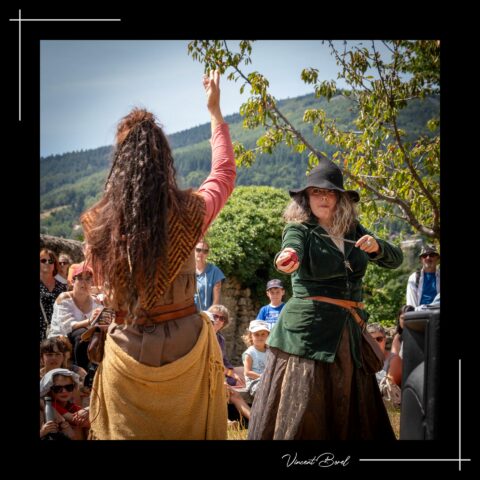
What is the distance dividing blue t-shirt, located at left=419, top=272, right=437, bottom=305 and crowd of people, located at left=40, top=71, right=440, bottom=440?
94.2 inches

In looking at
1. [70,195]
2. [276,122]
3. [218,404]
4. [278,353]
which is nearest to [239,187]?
[70,195]

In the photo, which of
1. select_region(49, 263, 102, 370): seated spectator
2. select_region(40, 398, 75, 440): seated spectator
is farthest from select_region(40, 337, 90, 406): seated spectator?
select_region(40, 398, 75, 440): seated spectator

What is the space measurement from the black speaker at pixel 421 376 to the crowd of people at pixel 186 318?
85cm

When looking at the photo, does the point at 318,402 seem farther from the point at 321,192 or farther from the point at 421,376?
the point at 321,192

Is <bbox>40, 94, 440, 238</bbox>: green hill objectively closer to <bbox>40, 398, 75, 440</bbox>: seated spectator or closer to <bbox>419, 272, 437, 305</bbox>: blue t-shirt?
<bbox>419, 272, 437, 305</bbox>: blue t-shirt

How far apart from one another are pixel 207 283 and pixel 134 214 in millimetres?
4267

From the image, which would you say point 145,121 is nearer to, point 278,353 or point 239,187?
point 278,353

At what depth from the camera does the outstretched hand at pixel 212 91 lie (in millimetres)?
3582

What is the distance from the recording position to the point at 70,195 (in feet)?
36.9
